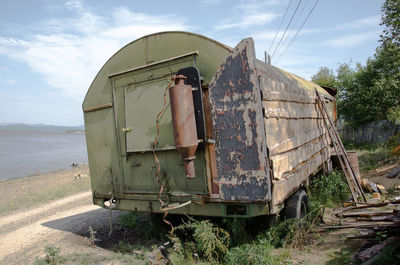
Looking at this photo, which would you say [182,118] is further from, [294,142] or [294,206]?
[294,206]

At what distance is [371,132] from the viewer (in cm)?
1558

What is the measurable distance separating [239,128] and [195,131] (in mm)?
521

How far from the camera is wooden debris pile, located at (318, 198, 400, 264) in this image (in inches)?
129

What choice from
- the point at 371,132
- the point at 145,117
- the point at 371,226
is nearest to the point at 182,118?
the point at 145,117

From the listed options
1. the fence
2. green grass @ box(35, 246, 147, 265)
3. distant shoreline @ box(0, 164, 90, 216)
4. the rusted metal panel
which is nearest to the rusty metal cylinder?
the rusted metal panel

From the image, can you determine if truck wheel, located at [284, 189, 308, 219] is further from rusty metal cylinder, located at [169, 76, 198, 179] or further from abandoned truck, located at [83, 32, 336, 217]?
rusty metal cylinder, located at [169, 76, 198, 179]

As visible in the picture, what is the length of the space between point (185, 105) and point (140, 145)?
1248 mm

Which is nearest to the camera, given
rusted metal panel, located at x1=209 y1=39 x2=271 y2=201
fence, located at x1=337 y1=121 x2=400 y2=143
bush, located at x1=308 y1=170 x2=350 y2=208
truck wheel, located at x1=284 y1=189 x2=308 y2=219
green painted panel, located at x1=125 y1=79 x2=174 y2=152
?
rusted metal panel, located at x1=209 y1=39 x2=271 y2=201

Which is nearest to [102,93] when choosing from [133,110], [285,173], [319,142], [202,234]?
[133,110]

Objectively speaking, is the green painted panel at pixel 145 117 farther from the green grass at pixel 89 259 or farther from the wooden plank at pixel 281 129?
the green grass at pixel 89 259

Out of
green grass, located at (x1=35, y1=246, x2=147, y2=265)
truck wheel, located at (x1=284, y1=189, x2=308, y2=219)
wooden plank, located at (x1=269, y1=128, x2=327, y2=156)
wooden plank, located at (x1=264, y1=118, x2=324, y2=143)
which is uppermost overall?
wooden plank, located at (x1=264, y1=118, x2=324, y2=143)

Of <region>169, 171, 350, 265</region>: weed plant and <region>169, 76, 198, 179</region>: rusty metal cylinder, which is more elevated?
<region>169, 76, 198, 179</region>: rusty metal cylinder

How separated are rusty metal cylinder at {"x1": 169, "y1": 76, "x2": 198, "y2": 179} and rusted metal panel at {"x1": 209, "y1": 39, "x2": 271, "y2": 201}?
265 millimetres

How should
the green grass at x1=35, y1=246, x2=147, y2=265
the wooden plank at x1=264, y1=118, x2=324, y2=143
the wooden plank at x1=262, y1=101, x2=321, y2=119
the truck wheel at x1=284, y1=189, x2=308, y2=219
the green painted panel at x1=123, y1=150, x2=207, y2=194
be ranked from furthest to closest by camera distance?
the truck wheel at x1=284, y1=189, x2=308, y2=219, the green grass at x1=35, y1=246, x2=147, y2=265, the green painted panel at x1=123, y1=150, x2=207, y2=194, the wooden plank at x1=262, y1=101, x2=321, y2=119, the wooden plank at x1=264, y1=118, x2=324, y2=143
